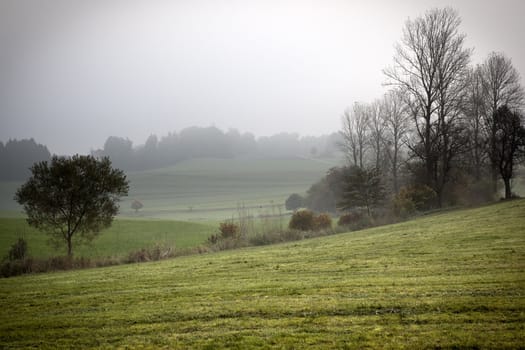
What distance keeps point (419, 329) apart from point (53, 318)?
28.7ft

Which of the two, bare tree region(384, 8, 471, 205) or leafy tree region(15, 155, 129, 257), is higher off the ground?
bare tree region(384, 8, 471, 205)

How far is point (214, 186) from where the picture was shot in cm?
13225

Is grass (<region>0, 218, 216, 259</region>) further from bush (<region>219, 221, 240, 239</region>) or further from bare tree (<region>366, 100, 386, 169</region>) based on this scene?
bare tree (<region>366, 100, 386, 169</region>)

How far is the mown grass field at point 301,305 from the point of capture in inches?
276

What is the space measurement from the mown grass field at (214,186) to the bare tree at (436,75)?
49004 mm

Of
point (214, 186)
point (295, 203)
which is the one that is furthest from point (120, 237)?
point (214, 186)

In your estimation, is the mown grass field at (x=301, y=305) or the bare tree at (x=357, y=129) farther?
the bare tree at (x=357, y=129)

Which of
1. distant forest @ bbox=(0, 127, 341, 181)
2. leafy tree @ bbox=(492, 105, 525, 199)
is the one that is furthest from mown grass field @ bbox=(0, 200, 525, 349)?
distant forest @ bbox=(0, 127, 341, 181)

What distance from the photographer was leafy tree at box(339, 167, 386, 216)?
4528cm

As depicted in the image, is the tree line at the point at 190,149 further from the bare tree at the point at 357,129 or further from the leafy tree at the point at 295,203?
the bare tree at the point at 357,129

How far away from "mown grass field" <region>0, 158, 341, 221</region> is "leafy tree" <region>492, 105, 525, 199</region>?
178ft

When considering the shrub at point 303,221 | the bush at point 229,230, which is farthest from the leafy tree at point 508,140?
the bush at point 229,230

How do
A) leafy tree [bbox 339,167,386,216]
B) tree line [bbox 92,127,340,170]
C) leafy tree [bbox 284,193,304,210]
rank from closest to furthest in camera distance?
leafy tree [bbox 339,167,386,216] < leafy tree [bbox 284,193,304,210] < tree line [bbox 92,127,340,170]

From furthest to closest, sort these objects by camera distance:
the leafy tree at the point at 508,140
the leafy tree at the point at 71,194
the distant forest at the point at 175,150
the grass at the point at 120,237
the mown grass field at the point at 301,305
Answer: the distant forest at the point at 175,150, the grass at the point at 120,237, the leafy tree at the point at 508,140, the leafy tree at the point at 71,194, the mown grass field at the point at 301,305
